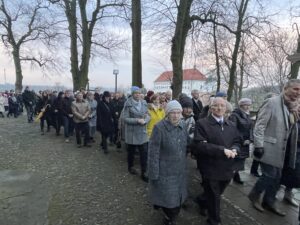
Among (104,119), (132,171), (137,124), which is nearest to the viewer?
(137,124)

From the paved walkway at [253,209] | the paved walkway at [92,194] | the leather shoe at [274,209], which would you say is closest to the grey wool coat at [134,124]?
the paved walkway at [92,194]

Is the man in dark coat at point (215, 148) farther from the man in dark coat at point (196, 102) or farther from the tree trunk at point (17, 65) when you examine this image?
the tree trunk at point (17, 65)

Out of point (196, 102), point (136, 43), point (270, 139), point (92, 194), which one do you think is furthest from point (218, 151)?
point (136, 43)

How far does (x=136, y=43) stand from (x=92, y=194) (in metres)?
7.07

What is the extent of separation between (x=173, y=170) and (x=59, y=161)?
4.55 metres

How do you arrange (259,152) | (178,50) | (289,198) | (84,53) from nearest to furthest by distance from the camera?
(259,152), (289,198), (178,50), (84,53)

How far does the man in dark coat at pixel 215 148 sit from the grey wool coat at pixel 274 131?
615 millimetres

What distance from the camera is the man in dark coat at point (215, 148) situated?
385 centimetres

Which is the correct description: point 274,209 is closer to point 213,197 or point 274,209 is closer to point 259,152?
point 259,152

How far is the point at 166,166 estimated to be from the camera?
3977mm

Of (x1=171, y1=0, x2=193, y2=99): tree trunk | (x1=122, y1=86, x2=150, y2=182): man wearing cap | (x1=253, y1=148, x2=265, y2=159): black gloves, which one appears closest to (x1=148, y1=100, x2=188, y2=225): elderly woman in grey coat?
(x1=253, y1=148, x2=265, y2=159): black gloves

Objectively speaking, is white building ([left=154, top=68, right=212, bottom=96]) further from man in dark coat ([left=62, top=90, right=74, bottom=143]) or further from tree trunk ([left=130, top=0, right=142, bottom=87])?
man in dark coat ([left=62, top=90, right=74, bottom=143])

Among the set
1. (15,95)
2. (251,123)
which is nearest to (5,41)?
(15,95)

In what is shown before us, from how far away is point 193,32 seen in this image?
14336 mm
